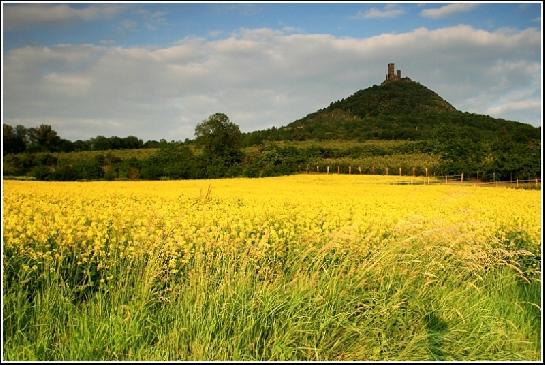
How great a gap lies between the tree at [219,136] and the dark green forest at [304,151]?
0.11 meters

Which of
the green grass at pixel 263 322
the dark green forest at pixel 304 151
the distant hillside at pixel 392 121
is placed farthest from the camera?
the distant hillside at pixel 392 121

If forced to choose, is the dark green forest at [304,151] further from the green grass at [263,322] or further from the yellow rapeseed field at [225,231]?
the green grass at [263,322]

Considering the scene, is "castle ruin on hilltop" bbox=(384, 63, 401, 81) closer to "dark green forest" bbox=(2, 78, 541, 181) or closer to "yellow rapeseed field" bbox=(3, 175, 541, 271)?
"dark green forest" bbox=(2, 78, 541, 181)

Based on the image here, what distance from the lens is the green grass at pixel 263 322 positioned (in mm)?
4148

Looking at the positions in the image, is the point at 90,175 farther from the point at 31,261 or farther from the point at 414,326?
the point at 414,326

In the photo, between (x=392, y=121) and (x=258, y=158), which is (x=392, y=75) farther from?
(x=258, y=158)

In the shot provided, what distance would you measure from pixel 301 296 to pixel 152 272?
1.44 m

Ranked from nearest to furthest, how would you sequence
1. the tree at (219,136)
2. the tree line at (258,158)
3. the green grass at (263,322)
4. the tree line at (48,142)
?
the green grass at (263,322) → the tree line at (48,142) → the tree line at (258,158) → the tree at (219,136)

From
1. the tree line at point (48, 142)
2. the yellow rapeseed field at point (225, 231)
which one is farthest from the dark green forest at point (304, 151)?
the yellow rapeseed field at point (225, 231)

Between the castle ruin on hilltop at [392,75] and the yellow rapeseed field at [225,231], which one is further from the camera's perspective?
the castle ruin on hilltop at [392,75]

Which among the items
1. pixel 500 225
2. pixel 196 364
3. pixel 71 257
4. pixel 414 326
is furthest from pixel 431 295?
pixel 500 225

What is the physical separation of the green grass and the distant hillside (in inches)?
2487

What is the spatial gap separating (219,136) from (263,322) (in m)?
53.7

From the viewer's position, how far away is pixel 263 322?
171 inches
